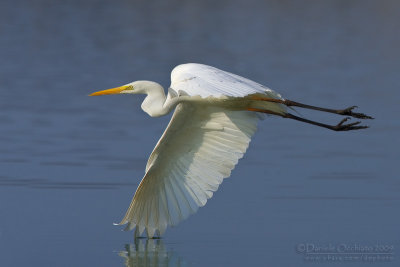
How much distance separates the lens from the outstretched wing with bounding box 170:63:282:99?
6930 mm

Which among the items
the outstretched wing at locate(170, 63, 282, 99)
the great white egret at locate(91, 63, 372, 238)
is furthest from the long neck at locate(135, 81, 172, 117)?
the outstretched wing at locate(170, 63, 282, 99)

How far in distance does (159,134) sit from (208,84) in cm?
469

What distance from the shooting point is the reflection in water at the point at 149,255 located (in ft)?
23.7

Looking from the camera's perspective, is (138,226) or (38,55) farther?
(38,55)

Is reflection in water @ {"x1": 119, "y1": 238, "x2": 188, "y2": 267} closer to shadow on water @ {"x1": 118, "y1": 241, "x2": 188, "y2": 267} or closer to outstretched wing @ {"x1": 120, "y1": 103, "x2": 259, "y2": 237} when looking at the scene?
shadow on water @ {"x1": 118, "y1": 241, "x2": 188, "y2": 267}

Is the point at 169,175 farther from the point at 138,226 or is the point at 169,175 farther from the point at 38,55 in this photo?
the point at 38,55

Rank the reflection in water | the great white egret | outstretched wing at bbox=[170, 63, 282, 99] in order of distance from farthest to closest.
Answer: the great white egret < the reflection in water < outstretched wing at bbox=[170, 63, 282, 99]

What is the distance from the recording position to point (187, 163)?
8.23 meters

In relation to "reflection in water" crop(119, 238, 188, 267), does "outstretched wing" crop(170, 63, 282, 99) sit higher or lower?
higher

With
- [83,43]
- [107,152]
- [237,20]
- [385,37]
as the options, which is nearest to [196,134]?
[107,152]

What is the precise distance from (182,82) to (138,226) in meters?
1.37

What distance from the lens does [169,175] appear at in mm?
8188

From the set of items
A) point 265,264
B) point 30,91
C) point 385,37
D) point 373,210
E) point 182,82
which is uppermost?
point 385,37

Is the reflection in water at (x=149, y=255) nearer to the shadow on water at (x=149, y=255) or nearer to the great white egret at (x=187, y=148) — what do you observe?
the shadow on water at (x=149, y=255)
